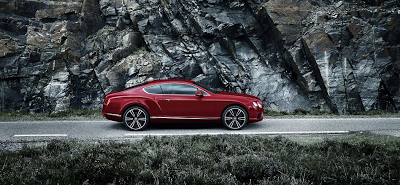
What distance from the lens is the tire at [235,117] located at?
27.1 ft

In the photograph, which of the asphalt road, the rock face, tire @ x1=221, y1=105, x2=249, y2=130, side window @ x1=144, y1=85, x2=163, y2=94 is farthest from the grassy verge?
the rock face

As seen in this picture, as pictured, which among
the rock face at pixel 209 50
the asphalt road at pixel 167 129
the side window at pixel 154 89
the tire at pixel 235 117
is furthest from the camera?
the rock face at pixel 209 50

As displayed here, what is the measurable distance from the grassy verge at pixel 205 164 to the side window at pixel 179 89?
285 cm

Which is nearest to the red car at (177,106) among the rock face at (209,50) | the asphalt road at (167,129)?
the asphalt road at (167,129)

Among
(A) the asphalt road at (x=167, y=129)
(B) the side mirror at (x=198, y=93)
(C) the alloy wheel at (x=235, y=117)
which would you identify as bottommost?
(A) the asphalt road at (x=167, y=129)

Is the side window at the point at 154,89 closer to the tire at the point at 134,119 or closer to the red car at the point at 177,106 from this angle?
the red car at the point at 177,106

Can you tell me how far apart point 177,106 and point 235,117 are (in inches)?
63.0

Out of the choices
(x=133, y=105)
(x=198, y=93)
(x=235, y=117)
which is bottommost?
(x=235, y=117)

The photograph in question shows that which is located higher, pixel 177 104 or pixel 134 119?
pixel 177 104

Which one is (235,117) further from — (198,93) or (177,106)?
(177,106)

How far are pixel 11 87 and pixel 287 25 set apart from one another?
15416mm

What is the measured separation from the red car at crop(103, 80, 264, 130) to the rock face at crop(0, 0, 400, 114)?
738 cm

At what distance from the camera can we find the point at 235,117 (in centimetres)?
827

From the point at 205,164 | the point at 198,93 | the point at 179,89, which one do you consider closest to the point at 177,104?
the point at 179,89
